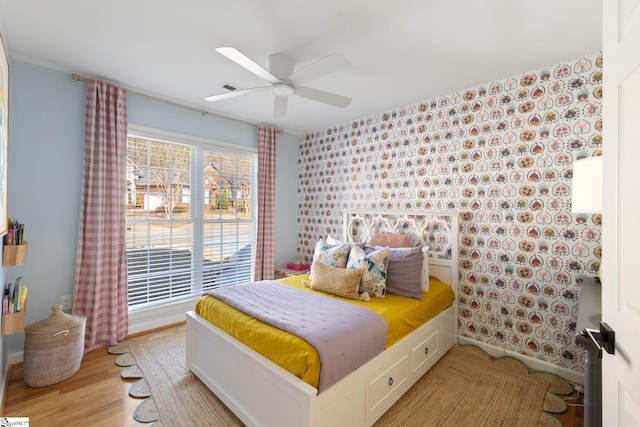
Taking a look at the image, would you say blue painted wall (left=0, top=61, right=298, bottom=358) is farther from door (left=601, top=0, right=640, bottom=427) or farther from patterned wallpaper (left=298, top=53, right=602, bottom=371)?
door (left=601, top=0, right=640, bottom=427)

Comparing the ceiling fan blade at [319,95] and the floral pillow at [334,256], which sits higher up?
the ceiling fan blade at [319,95]

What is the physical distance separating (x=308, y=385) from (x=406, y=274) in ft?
4.60

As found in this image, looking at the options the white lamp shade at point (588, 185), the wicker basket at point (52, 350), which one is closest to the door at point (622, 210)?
the white lamp shade at point (588, 185)

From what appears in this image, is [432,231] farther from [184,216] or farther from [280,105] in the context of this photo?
[184,216]

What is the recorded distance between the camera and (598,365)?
1229 mm

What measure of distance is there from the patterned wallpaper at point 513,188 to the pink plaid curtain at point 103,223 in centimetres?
282

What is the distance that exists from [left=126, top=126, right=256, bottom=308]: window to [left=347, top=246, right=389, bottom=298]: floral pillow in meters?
1.95

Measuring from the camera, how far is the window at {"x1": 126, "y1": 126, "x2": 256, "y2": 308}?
3162 millimetres

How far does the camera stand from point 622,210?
877 millimetres

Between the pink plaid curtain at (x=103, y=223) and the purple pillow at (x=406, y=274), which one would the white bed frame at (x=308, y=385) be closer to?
the purple pillow at (x=406, y=274)

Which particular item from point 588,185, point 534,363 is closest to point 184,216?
point 588,185

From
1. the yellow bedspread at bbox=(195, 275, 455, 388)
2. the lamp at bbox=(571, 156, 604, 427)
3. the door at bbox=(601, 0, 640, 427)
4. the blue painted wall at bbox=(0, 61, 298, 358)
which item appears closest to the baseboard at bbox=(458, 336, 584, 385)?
the yellow bedspread at bbox=(195, 275, 455, 388)

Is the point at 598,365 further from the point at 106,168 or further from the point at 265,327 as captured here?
the point at 106,168

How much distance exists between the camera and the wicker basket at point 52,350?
2170 mm
